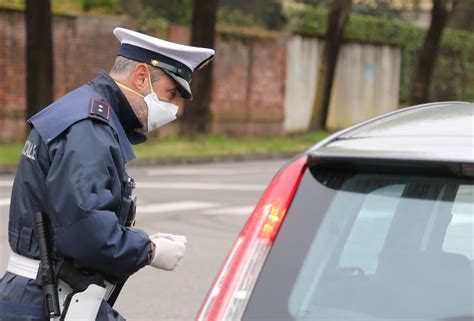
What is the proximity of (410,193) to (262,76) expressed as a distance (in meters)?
26.5

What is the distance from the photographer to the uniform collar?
354 cm

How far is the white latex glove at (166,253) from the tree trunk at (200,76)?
1963 cm

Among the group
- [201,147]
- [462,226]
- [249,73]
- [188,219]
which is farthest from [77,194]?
[249,73]

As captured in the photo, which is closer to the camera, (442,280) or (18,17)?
(442,280)

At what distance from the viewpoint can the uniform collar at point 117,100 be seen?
354 cm

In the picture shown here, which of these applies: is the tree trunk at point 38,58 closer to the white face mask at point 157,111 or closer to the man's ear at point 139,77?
the white face mask at point 157,111

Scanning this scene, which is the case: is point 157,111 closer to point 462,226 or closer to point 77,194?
point 77,194

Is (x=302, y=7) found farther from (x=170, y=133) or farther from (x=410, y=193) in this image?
(x=410, y=193)

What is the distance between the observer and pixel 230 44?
91.9ft

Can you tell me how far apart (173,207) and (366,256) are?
10.3 m

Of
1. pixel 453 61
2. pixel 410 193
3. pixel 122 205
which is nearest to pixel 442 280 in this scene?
pixel 410 193

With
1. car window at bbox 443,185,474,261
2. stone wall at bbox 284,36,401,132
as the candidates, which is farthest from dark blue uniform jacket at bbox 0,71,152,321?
stone wall at bbox 284,36,401,132

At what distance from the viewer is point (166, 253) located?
3510mm

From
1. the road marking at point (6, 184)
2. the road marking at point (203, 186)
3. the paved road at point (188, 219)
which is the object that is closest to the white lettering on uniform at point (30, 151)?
the paved road at point (188, 219)
